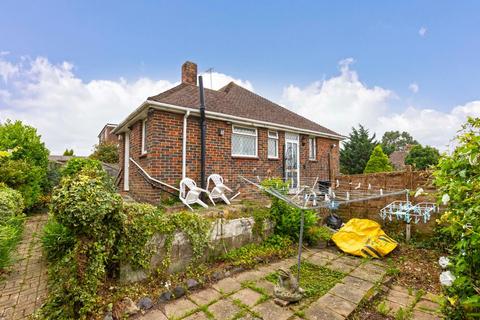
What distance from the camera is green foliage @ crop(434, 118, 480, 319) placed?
4.77 feet

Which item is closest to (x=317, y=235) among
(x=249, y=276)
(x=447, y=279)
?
(x=249, y=276)

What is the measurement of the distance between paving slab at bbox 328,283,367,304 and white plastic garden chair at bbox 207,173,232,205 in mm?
3154

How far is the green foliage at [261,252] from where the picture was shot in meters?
4.04

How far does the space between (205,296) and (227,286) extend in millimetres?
391

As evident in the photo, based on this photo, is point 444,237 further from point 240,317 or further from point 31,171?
point 31,171

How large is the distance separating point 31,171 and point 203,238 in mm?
6943

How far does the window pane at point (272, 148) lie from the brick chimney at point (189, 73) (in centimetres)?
394

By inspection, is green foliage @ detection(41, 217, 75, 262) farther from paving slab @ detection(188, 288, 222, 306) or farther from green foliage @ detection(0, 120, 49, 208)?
green foliage @ detection(0, 120, 49, 208)

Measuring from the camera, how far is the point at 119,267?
10.1ft

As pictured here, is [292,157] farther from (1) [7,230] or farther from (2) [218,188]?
(1) [7,230]

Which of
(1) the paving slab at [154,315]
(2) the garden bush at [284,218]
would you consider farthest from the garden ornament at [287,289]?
(2) the garden bush at [284,218]

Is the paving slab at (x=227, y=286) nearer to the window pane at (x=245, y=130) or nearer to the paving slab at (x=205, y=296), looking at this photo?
the paving slab at (x=205, y=296)

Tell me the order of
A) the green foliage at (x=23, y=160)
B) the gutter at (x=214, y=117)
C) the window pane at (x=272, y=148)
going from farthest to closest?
the window pane at (x=272, y=148), the green foliage at (x=23, y=160), the gutter at (x=214, y=117)

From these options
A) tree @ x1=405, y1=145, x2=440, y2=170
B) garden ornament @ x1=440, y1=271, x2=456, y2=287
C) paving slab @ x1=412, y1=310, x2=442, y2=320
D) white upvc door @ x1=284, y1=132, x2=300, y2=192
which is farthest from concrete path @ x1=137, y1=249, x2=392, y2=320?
tree @ x1=405, y1=145, x2=440, y2=170
